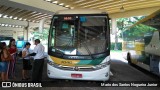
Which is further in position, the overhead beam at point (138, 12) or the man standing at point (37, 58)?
the overhead beam at point (138, 12)

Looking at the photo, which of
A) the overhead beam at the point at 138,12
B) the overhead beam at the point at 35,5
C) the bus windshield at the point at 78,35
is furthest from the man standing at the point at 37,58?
the overhead beam at the point at 138,12

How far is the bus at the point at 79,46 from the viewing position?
8.42 m

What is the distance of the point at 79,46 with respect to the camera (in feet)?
28.7

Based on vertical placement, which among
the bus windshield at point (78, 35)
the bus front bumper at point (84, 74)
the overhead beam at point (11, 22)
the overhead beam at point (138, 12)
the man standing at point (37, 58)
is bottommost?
the bus front bumper at point (84, 74)

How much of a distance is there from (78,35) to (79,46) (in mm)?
443

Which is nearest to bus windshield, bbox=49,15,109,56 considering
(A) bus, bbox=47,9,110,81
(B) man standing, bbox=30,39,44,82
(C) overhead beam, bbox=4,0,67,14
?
(A) bus, bbox=47,9,110,81

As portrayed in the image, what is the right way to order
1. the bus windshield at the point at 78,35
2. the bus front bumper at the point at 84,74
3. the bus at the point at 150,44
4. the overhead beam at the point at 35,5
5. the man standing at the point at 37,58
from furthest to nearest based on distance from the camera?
the overhead beam at the point at 35,5
the bus at the point at 150,44
the bus windshield at the point at 78,35
the man standing at the point at 37,58
the bus front bumper at the point at 84,74

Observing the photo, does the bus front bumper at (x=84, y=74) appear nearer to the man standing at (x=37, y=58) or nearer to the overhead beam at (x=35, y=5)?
the man standing at (x=37, y=58)

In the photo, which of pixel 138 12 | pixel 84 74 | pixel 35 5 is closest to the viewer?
pixel 84 74

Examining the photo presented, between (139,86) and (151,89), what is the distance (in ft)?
1.78

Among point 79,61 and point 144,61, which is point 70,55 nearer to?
point 79,61

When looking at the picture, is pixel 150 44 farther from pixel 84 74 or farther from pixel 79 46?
pixel 84 74

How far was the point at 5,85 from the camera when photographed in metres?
8.05

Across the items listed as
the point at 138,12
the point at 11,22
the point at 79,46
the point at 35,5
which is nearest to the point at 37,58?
the point at 79,46
